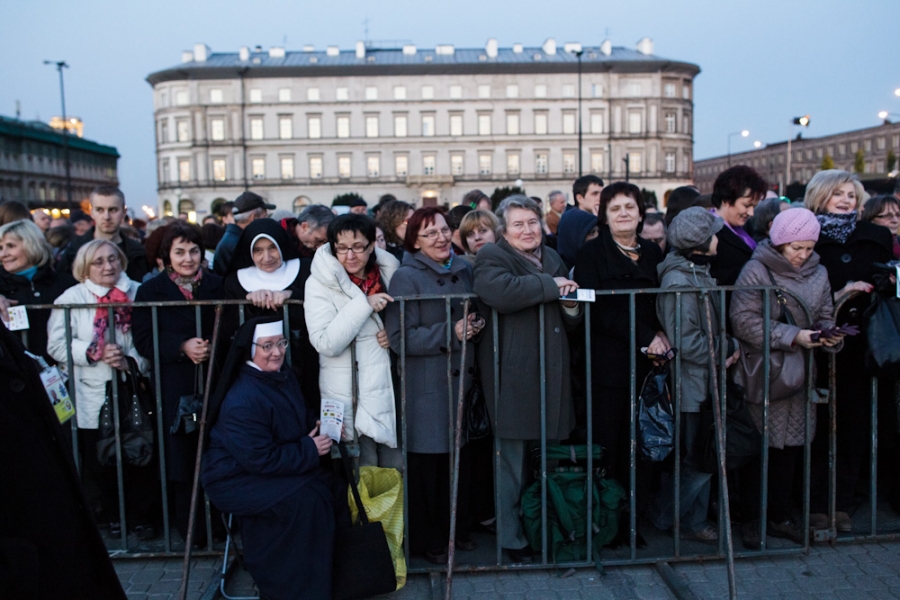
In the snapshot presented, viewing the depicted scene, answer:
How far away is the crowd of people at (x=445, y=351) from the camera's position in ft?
11.8

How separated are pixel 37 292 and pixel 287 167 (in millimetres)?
65961

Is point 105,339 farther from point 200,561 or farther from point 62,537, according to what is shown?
point 62,537

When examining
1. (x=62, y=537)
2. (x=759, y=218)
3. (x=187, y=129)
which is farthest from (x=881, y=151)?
(x=62, y=537)

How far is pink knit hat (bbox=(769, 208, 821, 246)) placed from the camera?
13.4ft

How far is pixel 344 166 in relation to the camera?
68625 mm

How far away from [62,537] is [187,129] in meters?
71.5

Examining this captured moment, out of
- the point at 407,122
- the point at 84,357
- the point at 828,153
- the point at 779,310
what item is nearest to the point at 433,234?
the point at 779,310

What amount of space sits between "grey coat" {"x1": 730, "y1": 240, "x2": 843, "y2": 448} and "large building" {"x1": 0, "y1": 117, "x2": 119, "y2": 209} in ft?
201

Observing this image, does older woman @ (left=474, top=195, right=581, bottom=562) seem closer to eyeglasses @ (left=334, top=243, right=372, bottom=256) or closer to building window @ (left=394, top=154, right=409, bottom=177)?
eyeglasses @ (left=334, top=243, right=372, bottom=256)

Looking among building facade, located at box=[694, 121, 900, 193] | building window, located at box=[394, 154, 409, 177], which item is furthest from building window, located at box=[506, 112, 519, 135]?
building facade, located at box=[694, 121, 900, 193]

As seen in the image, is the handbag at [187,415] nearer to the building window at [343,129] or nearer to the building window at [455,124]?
the building window at [455,124]

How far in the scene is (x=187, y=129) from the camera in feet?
221

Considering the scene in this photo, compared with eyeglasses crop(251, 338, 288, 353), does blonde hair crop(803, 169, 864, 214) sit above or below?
above

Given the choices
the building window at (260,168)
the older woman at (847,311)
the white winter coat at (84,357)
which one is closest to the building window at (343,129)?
the building window at (260,168)
